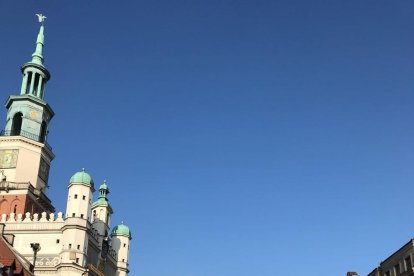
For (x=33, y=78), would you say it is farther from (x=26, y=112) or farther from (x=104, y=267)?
(x=104, y=267)

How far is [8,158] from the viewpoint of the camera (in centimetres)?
9388

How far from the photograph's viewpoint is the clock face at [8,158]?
93.4m

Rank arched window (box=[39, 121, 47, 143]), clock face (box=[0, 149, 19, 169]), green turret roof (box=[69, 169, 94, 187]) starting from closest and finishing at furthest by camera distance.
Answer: green turret roof (box=[69, 169, 94, 187]) → clock face (box=[0, 149, 19, 169]) → arched window (box=[39, 121, 47, 143])

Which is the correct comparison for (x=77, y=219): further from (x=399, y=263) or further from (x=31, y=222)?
(x=399, y=263)

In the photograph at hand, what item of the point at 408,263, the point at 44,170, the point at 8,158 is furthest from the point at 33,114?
the point at 408,263

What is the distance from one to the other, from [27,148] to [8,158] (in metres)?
3.19

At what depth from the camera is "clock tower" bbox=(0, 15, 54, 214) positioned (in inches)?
3573

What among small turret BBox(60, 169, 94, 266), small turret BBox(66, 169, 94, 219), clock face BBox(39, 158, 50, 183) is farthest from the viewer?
clock face BBox(39, 158, 50, 183)

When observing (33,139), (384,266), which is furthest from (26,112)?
(384,266)

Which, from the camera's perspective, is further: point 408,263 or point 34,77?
point 34,77

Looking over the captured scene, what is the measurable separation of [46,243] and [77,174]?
36.0 ft

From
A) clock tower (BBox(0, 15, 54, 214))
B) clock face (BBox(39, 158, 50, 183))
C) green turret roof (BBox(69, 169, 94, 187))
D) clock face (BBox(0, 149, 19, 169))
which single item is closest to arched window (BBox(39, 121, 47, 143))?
clock tower (BBox(0, 15, 54, 214))

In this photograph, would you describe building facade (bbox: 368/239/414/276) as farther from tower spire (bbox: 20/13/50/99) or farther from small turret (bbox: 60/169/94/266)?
tower spire (bbox: 20/13/50/99)

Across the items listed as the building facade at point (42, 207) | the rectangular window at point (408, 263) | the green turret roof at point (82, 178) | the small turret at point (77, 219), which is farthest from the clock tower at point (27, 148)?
the rectangular window at point (408, 263)
